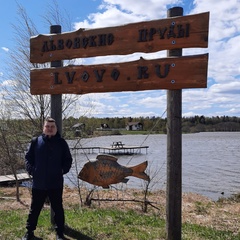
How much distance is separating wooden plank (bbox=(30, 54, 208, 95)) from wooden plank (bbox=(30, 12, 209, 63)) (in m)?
0.22

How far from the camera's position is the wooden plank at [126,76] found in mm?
4887

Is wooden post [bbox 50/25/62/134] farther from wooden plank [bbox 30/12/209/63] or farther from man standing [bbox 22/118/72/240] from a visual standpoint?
man standing [bbox 22/118/72/240]

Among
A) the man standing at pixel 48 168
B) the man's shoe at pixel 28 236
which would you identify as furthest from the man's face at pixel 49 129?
the man's shoe at pixel 28 236

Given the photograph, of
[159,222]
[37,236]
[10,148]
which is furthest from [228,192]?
[37,236]

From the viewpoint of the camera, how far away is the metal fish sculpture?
21.6 feet

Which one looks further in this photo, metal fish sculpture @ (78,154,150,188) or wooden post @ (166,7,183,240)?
metal fish sculpture @ (78,154,150,188)

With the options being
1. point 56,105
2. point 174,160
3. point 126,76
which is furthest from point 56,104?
point 174,160

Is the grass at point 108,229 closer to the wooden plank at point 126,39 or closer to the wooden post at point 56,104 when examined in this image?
the wooden post at point 56,104

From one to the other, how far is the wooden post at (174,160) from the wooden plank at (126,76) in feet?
0.69

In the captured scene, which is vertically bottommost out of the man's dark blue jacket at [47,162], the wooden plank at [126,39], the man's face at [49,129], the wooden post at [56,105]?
the man's dark blue jacket at [47,162]

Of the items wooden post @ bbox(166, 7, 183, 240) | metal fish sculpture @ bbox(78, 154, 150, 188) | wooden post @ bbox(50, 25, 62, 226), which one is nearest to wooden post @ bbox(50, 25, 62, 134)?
wooden post @ bbox(50, 25, 62, 226)

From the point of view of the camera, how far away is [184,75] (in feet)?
16.2

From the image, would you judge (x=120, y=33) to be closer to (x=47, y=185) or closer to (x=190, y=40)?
→ (x=190, y=40)

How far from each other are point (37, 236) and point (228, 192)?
15364 millimetres
